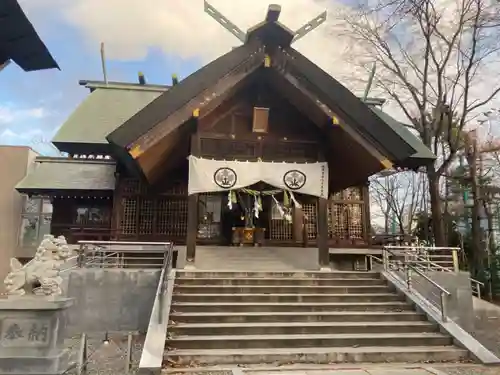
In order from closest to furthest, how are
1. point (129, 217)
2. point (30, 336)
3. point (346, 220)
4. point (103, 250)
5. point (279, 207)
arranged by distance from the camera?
1. point (30, 336)
2. point (103, 250)
3. point (279, 207)
4. point (129, 217)
5. point (346, 220)

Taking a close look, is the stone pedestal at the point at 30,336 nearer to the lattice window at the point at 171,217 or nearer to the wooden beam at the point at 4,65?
the wooden beam at the point at 4,65

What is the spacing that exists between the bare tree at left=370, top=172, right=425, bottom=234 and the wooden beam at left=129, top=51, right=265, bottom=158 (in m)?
20.7

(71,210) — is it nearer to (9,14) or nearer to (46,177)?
(46,177)

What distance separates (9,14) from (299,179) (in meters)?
7.62

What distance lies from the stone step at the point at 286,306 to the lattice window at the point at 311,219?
6.37 metres

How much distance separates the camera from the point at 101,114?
16156mm

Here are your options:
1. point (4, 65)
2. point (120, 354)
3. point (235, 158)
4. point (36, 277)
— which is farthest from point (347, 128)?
point (36, 277)

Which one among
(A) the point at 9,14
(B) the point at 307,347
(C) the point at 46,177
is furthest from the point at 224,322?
(C) the point at 46,177

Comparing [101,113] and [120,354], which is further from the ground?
[101,113]

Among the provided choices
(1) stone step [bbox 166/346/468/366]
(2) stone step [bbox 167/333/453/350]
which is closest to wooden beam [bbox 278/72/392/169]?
(2) stone step [bbox 167/333/453/350]

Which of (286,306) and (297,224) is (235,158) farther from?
(286,306)

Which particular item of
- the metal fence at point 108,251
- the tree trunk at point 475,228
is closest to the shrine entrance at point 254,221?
the metal fence at point 108,251

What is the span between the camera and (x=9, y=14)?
6.71 m

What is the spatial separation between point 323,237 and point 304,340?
4243 millimetres
